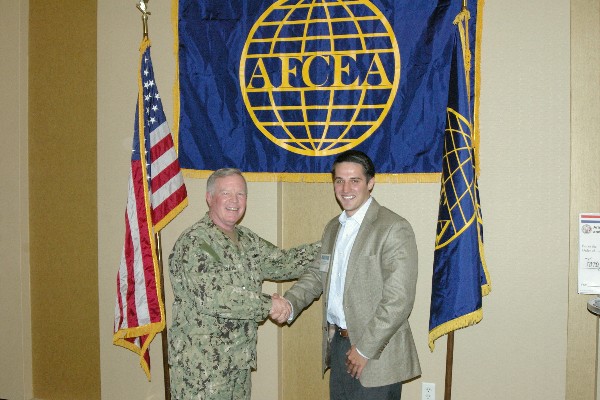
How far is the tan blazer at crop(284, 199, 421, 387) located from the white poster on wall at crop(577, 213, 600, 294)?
1.09 metres

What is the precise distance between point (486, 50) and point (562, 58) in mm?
387

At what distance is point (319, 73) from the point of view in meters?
2.92

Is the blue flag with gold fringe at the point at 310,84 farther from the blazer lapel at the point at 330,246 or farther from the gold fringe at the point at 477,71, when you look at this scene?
the blazer lapel at the point at 330,246

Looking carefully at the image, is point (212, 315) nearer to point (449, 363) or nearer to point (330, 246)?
point (330, 246)

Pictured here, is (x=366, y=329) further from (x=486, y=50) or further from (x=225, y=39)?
(x=225, y=39)

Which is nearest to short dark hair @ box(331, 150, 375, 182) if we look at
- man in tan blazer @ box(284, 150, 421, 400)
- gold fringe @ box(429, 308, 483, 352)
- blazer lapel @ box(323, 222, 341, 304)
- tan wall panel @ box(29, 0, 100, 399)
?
man in tan blazer @ box(284, 150, 421, 400)

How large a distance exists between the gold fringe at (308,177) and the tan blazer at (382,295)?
1.86 ft

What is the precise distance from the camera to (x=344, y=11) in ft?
9.46

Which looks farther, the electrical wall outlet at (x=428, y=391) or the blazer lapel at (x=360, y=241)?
the electrical wall outlet at (x=428, y=391)

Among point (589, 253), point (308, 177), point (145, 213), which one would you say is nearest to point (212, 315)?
point (145, 213)

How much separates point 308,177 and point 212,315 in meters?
1.05

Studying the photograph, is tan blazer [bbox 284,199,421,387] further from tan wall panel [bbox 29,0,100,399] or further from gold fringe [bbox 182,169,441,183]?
tan wall panel [bbox 29,0,100,399]

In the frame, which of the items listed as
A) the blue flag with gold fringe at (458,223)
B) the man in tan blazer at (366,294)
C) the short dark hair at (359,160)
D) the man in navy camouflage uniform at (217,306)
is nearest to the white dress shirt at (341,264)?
the man in tan blazer at (366,294)

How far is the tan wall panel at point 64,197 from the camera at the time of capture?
3.41 m
